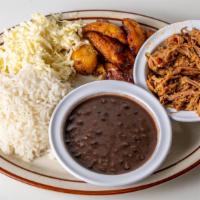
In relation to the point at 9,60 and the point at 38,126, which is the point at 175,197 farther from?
the point at 9,60

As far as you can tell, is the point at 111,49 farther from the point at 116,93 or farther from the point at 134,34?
the point at 116,93

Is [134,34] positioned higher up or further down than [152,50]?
higher up

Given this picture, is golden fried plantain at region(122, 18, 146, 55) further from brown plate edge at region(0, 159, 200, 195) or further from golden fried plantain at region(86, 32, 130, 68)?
brown plate edge at region(0, 159, 200, 195)

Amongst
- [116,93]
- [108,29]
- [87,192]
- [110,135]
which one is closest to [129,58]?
[108,29]

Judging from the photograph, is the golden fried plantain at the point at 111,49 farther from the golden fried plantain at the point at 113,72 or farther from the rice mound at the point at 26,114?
the rice mound at the point at 26,114

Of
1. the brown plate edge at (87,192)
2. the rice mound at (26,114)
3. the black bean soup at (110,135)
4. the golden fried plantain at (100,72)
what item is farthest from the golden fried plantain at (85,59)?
the brown plate edge at (87,192)

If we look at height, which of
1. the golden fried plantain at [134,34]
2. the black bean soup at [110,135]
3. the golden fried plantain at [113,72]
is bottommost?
the black bean soup at [110,135]

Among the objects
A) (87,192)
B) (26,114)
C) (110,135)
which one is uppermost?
A: (26,114)
